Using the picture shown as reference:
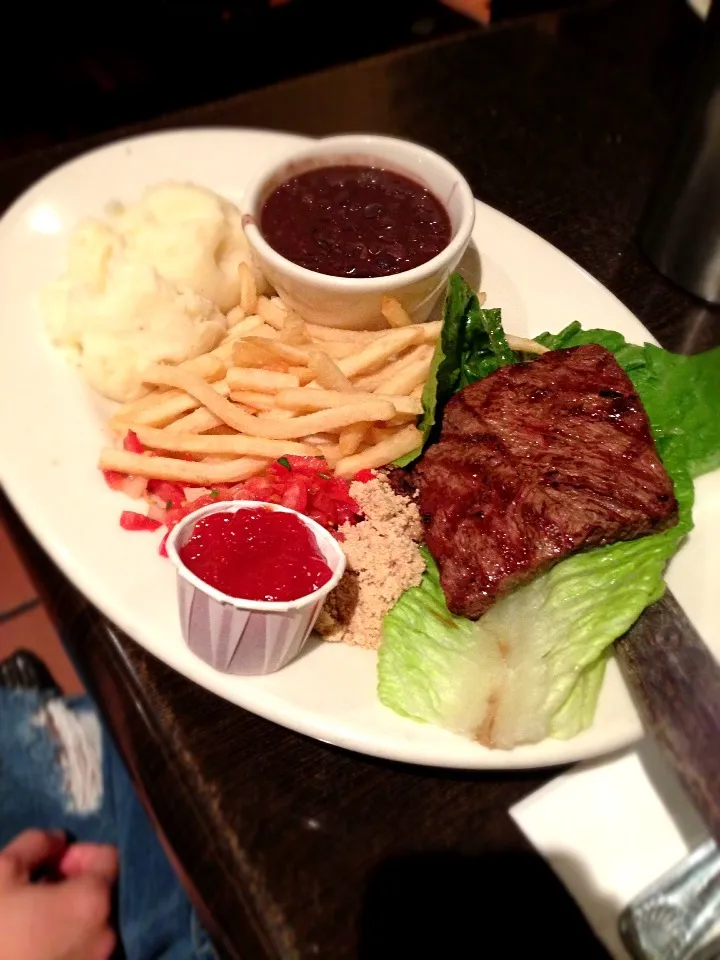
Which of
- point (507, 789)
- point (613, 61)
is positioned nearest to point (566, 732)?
point (507, 789)

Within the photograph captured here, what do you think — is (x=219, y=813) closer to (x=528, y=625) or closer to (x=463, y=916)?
(x=463, y=916)

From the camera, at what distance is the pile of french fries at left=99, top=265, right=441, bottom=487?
6.48ft

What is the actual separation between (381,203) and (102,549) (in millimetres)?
1372

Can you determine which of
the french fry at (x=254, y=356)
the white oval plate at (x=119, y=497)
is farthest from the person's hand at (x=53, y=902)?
the french fry at (x=254, y=356)

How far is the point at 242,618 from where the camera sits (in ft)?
5.14

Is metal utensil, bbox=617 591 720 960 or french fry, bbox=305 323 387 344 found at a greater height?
french fry, bbox=305 323 387 344

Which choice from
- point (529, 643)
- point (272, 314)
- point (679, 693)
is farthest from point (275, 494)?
point (679, 693)

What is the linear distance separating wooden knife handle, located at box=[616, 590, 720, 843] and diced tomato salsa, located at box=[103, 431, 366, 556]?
75cm

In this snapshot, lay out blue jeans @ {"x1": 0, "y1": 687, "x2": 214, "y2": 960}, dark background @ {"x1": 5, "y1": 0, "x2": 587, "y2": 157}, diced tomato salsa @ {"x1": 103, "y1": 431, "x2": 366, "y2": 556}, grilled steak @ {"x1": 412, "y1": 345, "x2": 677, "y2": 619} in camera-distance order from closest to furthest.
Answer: grilled steak @ {"x1": 412, "y1": 345, "x2": 677, "y2": 619} → diced tomato salsa @ {"x1": 103, "y1": 431, "x2": 366, "y2": 556} → blue jeans @ {"x1": 0, "y1": 687, "x2": 214, "y2": 960} → dark background @ {"x1": 5, "y1": 0, "x2": 587, "y2": 157}

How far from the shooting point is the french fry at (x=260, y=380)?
205 cm

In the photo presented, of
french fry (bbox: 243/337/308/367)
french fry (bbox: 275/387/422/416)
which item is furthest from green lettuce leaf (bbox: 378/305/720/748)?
french fry (bbox: 243/337/308/367)

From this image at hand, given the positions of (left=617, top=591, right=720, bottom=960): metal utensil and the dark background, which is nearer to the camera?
(left=617, top=591, right=720, bottom=960): metal utensil

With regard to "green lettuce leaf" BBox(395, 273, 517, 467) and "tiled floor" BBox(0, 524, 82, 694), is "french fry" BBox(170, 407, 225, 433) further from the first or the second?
"tiled floor" BBox(0, 524, 82, 694)

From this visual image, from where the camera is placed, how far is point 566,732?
168cm
